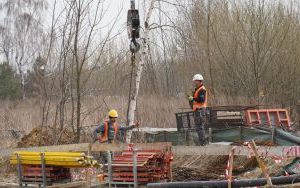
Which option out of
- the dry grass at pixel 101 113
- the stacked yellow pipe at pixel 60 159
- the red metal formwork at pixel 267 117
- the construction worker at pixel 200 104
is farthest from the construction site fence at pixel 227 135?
the stacked yellow pipe at pixel 60 159

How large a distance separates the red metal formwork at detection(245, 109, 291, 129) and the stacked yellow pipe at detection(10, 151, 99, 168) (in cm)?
673

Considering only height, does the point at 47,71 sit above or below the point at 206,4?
below

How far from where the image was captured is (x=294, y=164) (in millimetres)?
10352

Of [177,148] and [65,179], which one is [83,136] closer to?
[65,179]

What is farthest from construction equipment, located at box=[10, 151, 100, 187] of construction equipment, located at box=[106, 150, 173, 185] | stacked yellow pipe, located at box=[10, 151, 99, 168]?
construction equipment, located at box=[106, 150, 173, 185]

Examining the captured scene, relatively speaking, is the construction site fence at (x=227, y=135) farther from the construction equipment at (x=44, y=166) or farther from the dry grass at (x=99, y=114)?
the construction equipment at (x=44, y=166)

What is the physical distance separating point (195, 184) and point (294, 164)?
308cm

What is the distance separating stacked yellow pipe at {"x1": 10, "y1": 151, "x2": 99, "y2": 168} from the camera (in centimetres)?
973

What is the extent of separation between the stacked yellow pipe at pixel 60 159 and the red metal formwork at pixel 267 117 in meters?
6.73

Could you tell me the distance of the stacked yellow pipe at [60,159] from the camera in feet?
31.9

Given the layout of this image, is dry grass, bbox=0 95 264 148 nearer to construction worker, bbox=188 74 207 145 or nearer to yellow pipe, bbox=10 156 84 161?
construction worker, bbox=188 74 207 145

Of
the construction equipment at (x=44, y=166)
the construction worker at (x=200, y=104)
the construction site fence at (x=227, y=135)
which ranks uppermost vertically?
the construction worker at (x=200, y=104)

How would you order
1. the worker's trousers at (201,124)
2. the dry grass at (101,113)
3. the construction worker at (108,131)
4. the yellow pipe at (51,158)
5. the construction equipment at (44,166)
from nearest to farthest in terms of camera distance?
the yellow pipe at (51,158)
the construction equipment at (44,166)
the worker's trousers at (201,124)
the construction worker at (108,131)
the dry grass at (101,113)

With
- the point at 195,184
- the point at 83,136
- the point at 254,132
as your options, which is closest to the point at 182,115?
the point at 254,132
